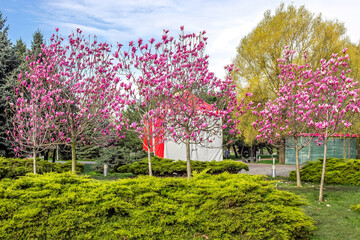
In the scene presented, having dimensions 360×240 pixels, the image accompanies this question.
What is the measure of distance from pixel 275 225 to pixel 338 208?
336 cm

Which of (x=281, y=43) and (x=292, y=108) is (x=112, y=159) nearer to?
(x=292, y=108)

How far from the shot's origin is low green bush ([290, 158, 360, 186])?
36.6 feet

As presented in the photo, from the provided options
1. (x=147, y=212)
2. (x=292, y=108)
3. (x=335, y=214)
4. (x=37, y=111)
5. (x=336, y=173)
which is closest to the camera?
Answer: (x=147, y=212)

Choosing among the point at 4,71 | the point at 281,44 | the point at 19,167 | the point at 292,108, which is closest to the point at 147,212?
the point at 292,108

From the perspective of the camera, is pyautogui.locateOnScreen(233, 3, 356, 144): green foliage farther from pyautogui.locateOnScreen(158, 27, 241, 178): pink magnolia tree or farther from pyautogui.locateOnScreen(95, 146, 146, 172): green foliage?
pyautogui.locateOnScreen(158, 27, 241, 178): pink magnolia tree

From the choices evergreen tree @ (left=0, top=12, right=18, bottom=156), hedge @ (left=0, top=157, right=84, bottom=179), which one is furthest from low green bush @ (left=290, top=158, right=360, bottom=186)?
evergreen tree @ (left=0, top=12, right=18, bottom=156)

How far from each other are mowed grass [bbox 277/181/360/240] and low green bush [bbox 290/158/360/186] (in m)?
1.61

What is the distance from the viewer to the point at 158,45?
324 inches

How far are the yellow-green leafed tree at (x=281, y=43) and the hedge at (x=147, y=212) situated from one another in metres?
18.6

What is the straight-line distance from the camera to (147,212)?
4.67 metres

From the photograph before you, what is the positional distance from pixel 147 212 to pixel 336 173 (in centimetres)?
927

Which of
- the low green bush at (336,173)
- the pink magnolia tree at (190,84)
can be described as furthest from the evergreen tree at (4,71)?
the low green bush at (336,173)

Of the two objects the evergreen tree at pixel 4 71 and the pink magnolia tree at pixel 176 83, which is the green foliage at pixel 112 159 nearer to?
the evergreen tree at pixel 4 71

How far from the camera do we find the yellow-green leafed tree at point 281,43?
75.5 feet
